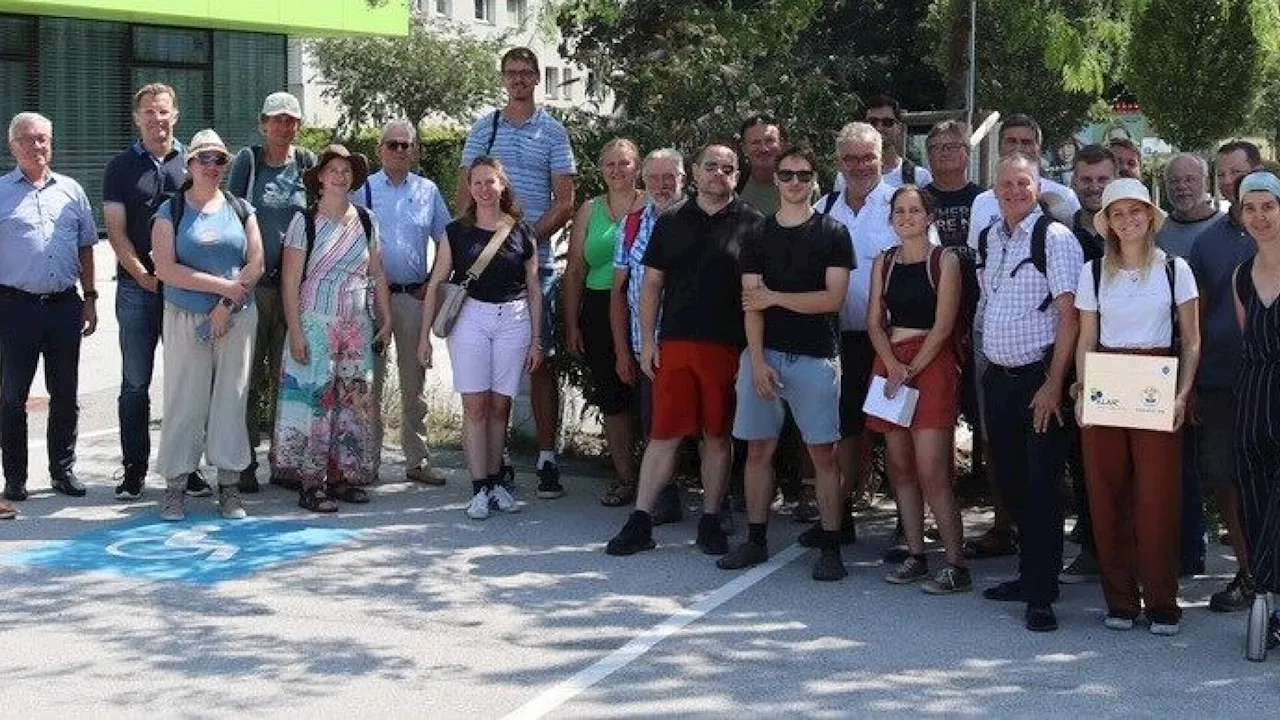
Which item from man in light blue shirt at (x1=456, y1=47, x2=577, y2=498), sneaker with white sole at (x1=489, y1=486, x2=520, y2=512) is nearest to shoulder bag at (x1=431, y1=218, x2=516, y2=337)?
man in light blue shirt at (x1=456, y1=47, x2=577, y2=498)

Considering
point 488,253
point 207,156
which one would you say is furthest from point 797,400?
point 207,156

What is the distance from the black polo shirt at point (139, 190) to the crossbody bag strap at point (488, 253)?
1545mm

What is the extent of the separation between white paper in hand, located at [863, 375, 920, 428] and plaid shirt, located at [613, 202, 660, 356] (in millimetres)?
1531

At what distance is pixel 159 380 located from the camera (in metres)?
13.1

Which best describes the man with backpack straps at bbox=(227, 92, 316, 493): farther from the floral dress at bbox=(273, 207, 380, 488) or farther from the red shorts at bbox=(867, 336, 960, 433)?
the red shorts at bbox=(867, 336, 960, 433)

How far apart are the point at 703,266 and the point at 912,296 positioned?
3.45 feet

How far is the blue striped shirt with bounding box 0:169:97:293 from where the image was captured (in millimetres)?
8797

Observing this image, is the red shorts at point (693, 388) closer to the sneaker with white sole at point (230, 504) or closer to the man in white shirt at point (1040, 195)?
the man in white shirt at point (1040, 195)

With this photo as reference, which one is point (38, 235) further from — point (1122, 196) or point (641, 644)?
point (1122, 196)

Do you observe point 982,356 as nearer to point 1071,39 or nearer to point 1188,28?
point 1071,39

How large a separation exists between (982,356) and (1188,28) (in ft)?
84.6

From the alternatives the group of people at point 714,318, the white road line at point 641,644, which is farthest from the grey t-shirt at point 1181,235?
the white road line at point 641,644

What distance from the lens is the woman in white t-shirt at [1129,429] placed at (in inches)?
266

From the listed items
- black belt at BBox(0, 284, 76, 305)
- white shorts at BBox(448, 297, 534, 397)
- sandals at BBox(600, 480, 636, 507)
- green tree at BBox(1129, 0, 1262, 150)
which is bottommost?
sandals at BBox(600, 480, 636, 507)
